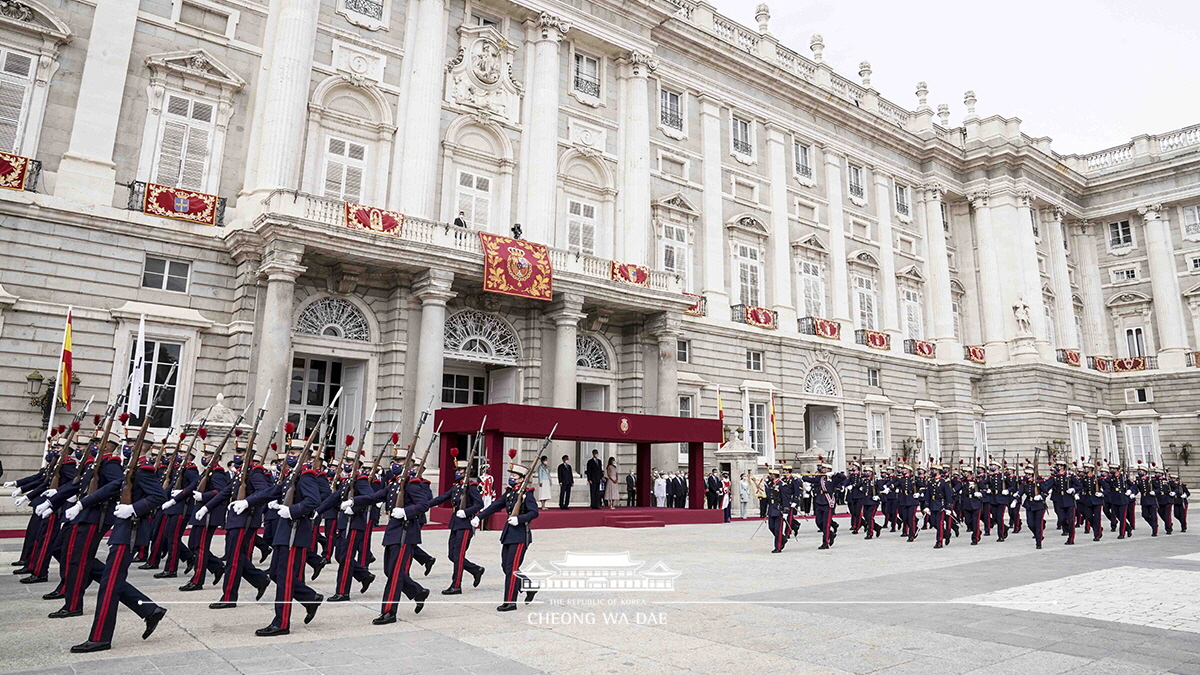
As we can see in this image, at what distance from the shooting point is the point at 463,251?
70.3ft

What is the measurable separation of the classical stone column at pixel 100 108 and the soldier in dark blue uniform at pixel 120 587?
14760mm

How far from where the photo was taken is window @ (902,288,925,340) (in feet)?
124

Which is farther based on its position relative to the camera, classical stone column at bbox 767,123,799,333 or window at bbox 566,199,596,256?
classical stone column at bbox 767,123,799,333

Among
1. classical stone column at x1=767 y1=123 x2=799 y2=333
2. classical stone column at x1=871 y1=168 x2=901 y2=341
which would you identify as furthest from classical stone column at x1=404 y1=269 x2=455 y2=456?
classical stone column at x1=871 y1=168 x2=901 y2=341

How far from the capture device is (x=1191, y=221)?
42625 millimetres

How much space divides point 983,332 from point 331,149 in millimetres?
33874

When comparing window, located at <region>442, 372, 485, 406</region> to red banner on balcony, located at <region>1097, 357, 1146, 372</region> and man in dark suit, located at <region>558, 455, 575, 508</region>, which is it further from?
red banner on balcony, located at <region>1097, 357, 1146, 372</region>

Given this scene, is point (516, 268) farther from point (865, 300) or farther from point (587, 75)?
point (865, 300)

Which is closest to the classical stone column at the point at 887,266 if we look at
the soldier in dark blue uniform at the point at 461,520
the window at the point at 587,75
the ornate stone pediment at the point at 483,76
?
the window at the point at 587,75

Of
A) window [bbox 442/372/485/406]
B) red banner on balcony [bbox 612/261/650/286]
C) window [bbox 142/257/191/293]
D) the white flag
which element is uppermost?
red banner on balcony [bbox 612/261/650/286]

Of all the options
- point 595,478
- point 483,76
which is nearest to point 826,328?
point 595,478

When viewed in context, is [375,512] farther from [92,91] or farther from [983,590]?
[92,91]

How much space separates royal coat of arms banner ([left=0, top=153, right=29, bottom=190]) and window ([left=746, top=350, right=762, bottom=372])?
2354 centimetres

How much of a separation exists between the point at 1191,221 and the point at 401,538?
4989 cm
